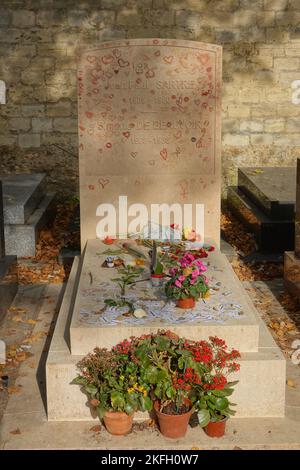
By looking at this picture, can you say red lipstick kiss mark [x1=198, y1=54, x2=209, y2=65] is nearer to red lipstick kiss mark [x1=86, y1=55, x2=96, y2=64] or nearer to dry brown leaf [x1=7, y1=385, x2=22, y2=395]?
red lipstick kiss mark [x1=86, y1=55, x2=96, y2=64]

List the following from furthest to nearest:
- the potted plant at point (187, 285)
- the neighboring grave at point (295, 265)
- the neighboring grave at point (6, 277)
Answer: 1. the neighboring grave at point (295, 265)
2. the neighboring grave at point (6, 277)
3. the potted plant at point (187, 285)

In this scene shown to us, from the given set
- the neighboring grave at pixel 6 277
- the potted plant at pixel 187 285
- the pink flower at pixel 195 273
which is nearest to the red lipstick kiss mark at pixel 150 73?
the neighboring grave at pixel 6 277

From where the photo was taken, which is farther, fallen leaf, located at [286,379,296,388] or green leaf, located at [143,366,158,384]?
fallen leaf, located at [286,379,296,388]

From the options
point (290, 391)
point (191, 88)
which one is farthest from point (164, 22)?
point (290, 391)

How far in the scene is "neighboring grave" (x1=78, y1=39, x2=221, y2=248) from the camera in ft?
23.1

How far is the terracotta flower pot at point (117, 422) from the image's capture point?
14.5ft

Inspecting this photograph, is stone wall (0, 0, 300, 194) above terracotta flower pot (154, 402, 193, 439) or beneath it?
above

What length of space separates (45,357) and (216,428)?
71.7 inches

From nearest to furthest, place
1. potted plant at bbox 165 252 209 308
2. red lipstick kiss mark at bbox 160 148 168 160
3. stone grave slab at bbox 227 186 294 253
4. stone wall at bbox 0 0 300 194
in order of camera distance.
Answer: potted plant at bbox 165 252 209 308
red lipstick kiss mark at bbox 160 148 168 160
stone grave slab at bbox 227 186 294 253
stone wall at bbox 0 0 300 194

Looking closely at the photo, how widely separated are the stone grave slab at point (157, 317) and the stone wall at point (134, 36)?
5.23m

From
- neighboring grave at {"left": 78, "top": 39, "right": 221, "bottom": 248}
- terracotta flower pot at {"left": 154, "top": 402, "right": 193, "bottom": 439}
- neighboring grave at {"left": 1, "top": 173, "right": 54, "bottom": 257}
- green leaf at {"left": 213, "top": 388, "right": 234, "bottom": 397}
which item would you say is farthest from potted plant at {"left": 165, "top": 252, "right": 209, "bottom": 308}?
neighboring grave at {"left": 1, "top": 173, "right": 54, "bottom": 257}

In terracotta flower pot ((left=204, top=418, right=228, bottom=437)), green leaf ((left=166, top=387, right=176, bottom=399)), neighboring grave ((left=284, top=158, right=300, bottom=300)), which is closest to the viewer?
green leaf ((left=166, top=387, right=176, bottom=399))

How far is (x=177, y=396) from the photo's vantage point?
434cm

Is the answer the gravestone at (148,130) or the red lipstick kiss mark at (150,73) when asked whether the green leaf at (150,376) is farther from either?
the red lipstick kiss mark at (150,73)
